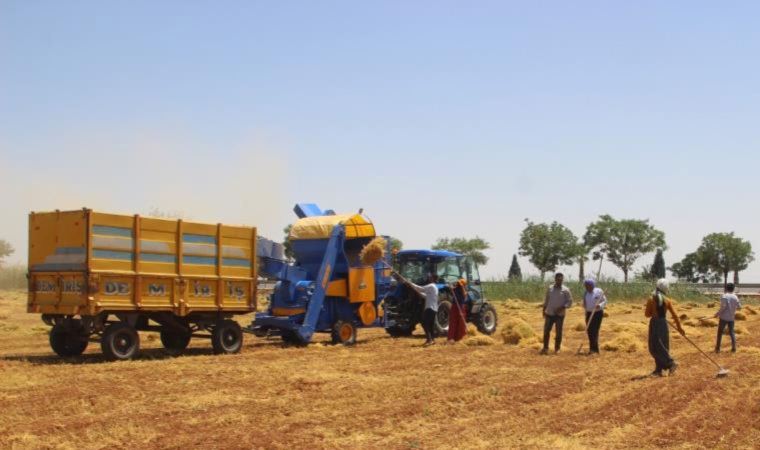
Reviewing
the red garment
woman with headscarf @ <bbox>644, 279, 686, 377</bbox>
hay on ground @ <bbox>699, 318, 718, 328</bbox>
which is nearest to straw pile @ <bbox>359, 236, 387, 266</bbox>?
the red garment

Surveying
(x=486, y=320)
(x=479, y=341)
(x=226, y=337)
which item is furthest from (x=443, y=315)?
(x=226, y=337)

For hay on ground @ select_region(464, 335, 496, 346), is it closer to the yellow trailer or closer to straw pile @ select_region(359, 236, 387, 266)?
straw pile @ select_region(359, 236, 387, 266)

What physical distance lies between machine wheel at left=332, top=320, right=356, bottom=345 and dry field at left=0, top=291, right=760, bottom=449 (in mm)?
2218

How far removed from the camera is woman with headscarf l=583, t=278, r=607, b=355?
1848 cm

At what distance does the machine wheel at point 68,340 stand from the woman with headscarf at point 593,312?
407 inches

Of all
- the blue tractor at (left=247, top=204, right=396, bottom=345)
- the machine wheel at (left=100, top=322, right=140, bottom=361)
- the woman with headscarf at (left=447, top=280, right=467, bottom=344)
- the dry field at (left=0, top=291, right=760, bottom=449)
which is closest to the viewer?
the dry field at (left=0, top=291, right=760, bottom=449)

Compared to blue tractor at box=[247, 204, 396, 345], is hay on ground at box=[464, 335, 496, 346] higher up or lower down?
lower down

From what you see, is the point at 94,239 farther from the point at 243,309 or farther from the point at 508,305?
the point at 508,305

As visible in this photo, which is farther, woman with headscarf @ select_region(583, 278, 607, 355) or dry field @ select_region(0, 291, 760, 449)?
woman with headscarf @ select_region(583, 278, 607, 355)

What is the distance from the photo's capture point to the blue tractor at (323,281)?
2012 centimetres

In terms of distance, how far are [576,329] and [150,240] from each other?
1446 cm

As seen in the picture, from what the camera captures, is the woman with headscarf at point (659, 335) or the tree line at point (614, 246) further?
the tree line at point (614, 246)

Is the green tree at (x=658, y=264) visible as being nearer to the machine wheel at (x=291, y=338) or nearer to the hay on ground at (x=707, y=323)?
the hay on ground at (x=707, y=323)

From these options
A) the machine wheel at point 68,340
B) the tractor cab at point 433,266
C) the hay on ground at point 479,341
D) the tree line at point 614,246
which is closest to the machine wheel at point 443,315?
the tractor cab at point 433,266
